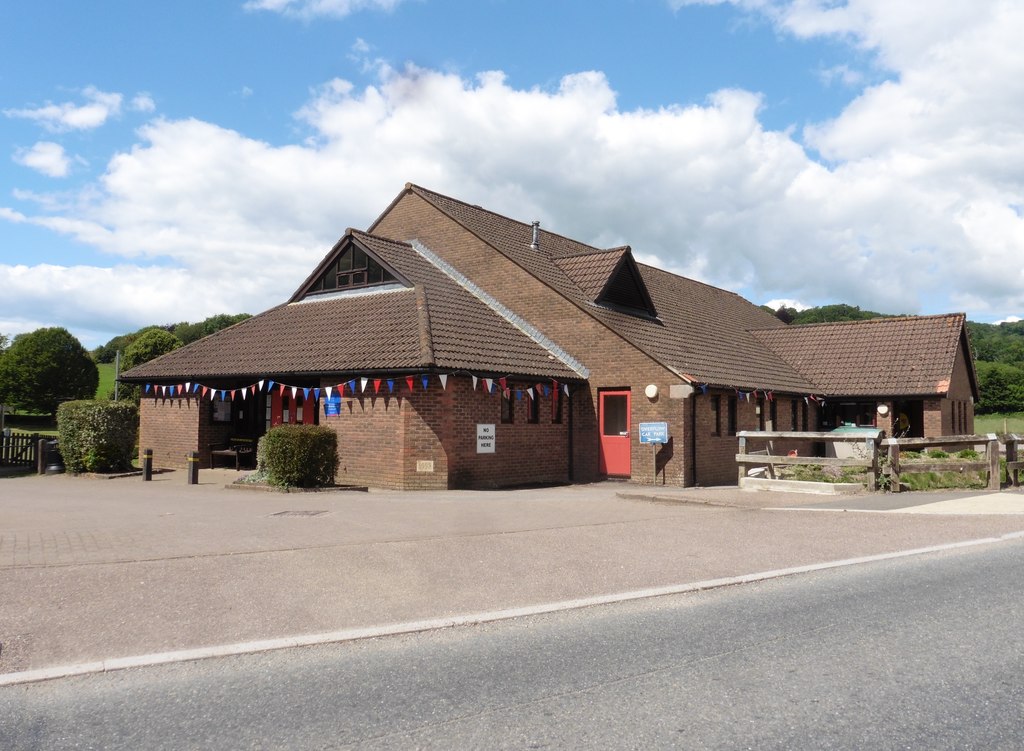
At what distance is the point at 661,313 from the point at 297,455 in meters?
14.0

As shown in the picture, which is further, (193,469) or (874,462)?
(193,469)

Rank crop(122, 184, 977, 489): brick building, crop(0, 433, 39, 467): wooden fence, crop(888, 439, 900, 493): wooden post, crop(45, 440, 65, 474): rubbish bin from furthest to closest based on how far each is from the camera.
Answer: crop(0, 433, 39, 467): wooden fence, crop(45, 440, 65, 474): rubbish bin, crop(122, 184, 977, 489): brick building, crop(888, 439, 900, 493): wooden post

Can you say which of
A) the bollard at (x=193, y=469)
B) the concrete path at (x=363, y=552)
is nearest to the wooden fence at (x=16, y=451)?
the bollard at (x=193, y=469)

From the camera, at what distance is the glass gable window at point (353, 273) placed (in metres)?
23.1

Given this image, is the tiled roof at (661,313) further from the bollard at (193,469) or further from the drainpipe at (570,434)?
the bollard at (193,469)

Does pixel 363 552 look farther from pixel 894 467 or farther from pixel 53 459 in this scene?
pixel 53 459

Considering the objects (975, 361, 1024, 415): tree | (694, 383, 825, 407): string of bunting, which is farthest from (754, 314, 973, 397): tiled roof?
(975, 361, 1024, 415): tree

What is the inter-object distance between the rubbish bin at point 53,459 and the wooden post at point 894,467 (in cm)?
2126

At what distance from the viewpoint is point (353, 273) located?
23.7 meters

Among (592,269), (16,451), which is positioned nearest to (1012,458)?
(592,269)

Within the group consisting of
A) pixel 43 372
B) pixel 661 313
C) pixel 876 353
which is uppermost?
pixel 43 372

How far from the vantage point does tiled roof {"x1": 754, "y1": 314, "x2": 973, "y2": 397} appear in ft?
89.4

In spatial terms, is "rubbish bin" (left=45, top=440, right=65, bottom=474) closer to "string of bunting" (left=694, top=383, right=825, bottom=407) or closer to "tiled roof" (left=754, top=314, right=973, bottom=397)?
"string of bunting" (left=694, top=383, right=825, bottom=407)

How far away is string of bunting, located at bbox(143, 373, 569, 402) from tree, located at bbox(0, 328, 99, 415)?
57813 millimetres
